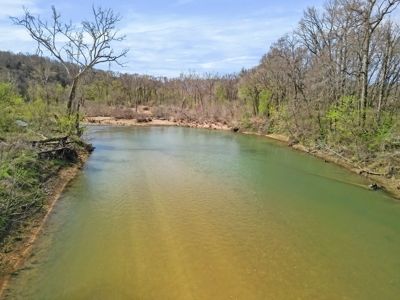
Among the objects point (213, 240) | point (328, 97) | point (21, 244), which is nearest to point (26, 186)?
point (21, 244)

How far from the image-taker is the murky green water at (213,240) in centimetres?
610

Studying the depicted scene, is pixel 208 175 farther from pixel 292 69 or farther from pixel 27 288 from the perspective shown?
pixel 292 69

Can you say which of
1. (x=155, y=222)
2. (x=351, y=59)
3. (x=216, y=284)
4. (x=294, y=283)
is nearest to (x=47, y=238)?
(x=155, y=222)

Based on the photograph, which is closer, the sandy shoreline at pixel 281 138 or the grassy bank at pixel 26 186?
the grassy bank at pixel 26 186

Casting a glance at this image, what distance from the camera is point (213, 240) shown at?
8.10 m

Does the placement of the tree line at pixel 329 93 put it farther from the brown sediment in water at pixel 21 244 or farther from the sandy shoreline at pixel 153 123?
the brown sediment in water at pixel 21 244

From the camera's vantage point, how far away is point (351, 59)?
22766mm

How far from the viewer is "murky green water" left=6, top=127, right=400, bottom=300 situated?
6102mm

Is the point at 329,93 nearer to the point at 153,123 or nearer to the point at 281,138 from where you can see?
the point at 281,138

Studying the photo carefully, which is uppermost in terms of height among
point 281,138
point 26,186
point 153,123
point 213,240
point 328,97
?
point 328,97

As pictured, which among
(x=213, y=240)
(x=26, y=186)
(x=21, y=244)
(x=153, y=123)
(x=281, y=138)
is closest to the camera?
(x=21, y=244)

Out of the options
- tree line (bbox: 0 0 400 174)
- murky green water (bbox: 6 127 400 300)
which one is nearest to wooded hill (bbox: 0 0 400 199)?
tree line (bbox: 0 0 400 174)

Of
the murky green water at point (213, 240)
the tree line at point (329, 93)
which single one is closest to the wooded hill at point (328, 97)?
the tree line at point (329, 93)

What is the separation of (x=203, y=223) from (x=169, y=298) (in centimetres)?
357
